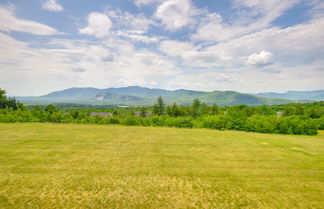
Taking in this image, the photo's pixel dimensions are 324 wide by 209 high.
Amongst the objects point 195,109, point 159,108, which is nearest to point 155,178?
point 159,108

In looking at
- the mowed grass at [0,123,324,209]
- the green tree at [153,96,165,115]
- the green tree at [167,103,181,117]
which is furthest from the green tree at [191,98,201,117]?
the mowed grass at [0,123,324,209]

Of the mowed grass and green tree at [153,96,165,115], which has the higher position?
green tree at [153,96,165,115]

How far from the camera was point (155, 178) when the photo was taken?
504 inches

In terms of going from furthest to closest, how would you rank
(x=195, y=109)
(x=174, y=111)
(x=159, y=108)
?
1. (x=195, y=109)
2. (x=159, y=108)
3. (x=174, y=111)

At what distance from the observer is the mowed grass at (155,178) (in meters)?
9.81

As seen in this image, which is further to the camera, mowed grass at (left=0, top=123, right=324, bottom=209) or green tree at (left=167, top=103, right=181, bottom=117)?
green tree at (left=167, top=103, right=181, bottom=117)

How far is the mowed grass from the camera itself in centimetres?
981

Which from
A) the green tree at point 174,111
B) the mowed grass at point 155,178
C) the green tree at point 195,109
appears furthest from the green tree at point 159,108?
the mowed grass at point 155,178

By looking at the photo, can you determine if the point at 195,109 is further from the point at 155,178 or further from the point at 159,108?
the point at 155,178

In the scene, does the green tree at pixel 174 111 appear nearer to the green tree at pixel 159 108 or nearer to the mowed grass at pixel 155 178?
→ the green tree at pixel 159 108

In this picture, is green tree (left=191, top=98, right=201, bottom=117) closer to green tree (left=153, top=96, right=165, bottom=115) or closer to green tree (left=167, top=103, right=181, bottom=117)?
green tree (left=167, top=103, right=181, bottom=117)

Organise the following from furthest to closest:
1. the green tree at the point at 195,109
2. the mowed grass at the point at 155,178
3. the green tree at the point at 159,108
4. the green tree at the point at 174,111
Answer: the green tree at the point at 195,109 → the green tree at the point at 174,111 → the green tree at the point at 159,108 → the mowed grass at the point at 155,178

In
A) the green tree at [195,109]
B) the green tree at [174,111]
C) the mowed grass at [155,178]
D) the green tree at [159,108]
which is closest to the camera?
the mowed grass at [155,178]

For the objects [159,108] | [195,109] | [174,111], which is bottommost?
[174,111]
